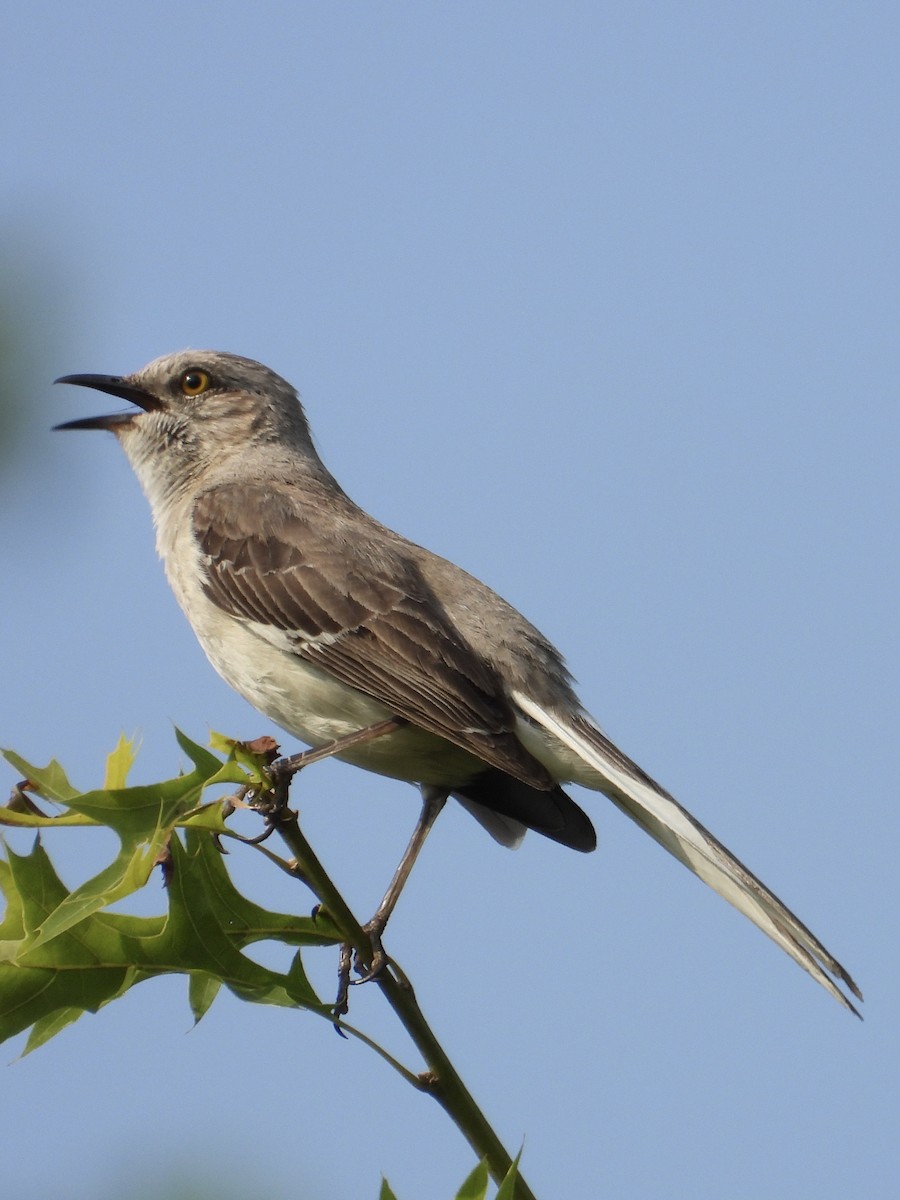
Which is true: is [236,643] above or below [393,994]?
above

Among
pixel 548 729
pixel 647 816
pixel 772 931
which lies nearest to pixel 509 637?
pixel 548 729

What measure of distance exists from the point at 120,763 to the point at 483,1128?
1056mm

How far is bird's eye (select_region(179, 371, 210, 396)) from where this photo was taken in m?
6.73

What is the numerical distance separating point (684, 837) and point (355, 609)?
1.59 m

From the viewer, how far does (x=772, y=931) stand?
403 centimetres

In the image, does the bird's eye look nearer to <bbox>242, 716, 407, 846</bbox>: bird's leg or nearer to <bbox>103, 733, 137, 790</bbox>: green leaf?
<bbox>242, 716, 407, 846</bbox>: bird's leg

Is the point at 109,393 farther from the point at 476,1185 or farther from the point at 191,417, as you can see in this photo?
the point at 476,1185

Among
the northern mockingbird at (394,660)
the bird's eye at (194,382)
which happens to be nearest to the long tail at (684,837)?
the northern mockingbird at (394,660)

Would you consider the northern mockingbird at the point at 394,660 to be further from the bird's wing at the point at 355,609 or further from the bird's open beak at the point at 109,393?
the bird's open beak at the point at 109,393

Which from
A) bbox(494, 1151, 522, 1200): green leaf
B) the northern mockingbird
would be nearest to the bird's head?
the northern mockingbird

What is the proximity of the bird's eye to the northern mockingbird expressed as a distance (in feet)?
2.15

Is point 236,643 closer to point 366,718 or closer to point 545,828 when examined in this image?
point 366,718

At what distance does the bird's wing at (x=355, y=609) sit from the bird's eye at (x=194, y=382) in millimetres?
939

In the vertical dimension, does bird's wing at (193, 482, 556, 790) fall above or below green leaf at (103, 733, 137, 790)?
above
